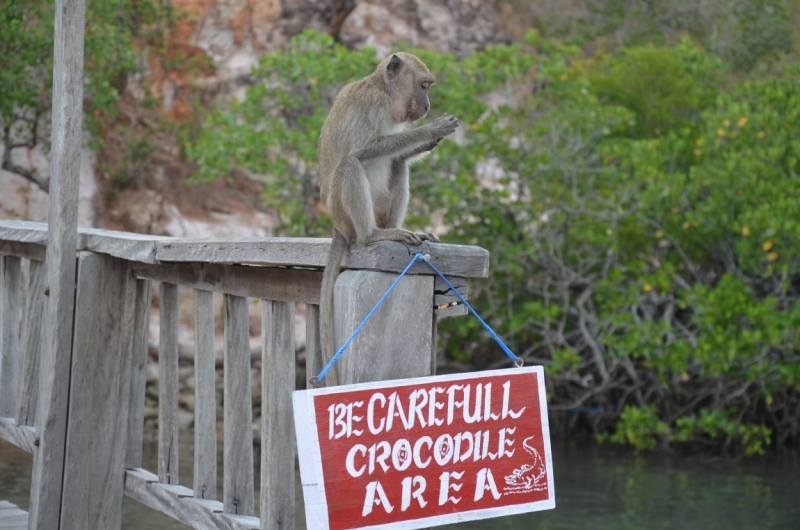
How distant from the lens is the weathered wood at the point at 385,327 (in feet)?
7.90

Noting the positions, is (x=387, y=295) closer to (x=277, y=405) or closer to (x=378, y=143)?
(x=277, y=405)

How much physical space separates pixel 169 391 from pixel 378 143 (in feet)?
3.79

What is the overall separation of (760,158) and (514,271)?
277 cm

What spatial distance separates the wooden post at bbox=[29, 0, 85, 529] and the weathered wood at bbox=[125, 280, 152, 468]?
0.79ft

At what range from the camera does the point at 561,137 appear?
11.0m

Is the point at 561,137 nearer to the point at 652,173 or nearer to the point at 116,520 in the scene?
the point at 652,173

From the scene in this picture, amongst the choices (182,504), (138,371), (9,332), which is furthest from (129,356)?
(9,332)

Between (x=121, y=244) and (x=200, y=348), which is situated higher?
(x=121, y=244)

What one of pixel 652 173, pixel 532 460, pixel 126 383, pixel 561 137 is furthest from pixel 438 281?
pixel 561 137

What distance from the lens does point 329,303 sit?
2535mm

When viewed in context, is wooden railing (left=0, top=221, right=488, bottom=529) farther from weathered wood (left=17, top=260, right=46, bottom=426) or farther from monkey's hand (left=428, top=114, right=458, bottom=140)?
monkey's hand (left=428, top=114, right=458, bottom=140)

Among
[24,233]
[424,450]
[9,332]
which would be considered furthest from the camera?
[9,332]

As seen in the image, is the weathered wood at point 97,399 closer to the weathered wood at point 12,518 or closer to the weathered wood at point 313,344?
the weathered wood at point 12,518

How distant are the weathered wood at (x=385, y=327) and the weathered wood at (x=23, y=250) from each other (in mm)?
2186
